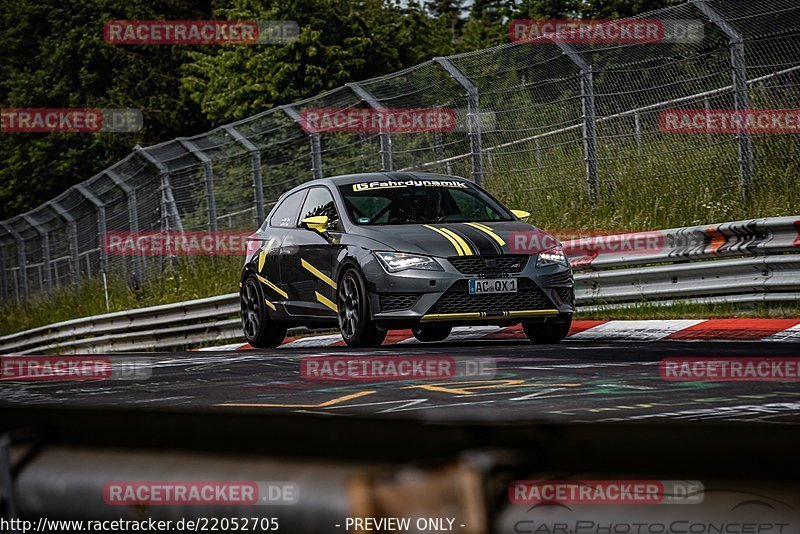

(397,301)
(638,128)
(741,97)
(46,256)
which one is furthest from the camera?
(46,256)

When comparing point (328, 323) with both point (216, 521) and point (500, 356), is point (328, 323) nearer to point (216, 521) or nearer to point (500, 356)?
point (500, 356)

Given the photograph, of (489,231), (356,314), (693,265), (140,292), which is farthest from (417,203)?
(140,292)

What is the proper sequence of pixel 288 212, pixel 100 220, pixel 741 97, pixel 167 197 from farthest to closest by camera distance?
pixel 100 220 → pixel 167 197 → pixel 741 97 → pixel 288 212

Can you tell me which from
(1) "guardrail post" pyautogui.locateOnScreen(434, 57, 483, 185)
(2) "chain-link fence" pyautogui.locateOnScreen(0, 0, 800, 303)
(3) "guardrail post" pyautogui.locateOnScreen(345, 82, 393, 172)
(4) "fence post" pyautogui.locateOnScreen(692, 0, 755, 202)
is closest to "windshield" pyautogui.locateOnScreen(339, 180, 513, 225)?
(4) "fence post" pyautogui.locateOnScreen(692, 0, 755, 202)

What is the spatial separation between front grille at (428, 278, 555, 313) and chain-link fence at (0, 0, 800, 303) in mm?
4006

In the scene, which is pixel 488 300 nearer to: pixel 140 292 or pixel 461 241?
pixel 461 241

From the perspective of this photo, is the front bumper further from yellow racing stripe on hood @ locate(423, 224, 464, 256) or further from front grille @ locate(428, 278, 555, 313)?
yellow racing stripe on hood @ locate(423, 224, 464, 256)

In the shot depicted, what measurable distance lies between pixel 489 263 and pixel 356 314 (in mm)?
1185

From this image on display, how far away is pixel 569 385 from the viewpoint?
6816 mm

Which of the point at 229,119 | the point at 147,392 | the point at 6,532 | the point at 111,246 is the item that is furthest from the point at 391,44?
the point at 6,532

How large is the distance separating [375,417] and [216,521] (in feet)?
1.04

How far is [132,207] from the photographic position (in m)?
23.0

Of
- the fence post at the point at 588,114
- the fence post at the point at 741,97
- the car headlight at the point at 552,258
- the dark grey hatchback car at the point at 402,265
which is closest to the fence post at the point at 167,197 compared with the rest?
the fence post at the point at 588,114

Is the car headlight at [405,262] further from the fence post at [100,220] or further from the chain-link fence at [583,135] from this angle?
the fence post at [100,220]
